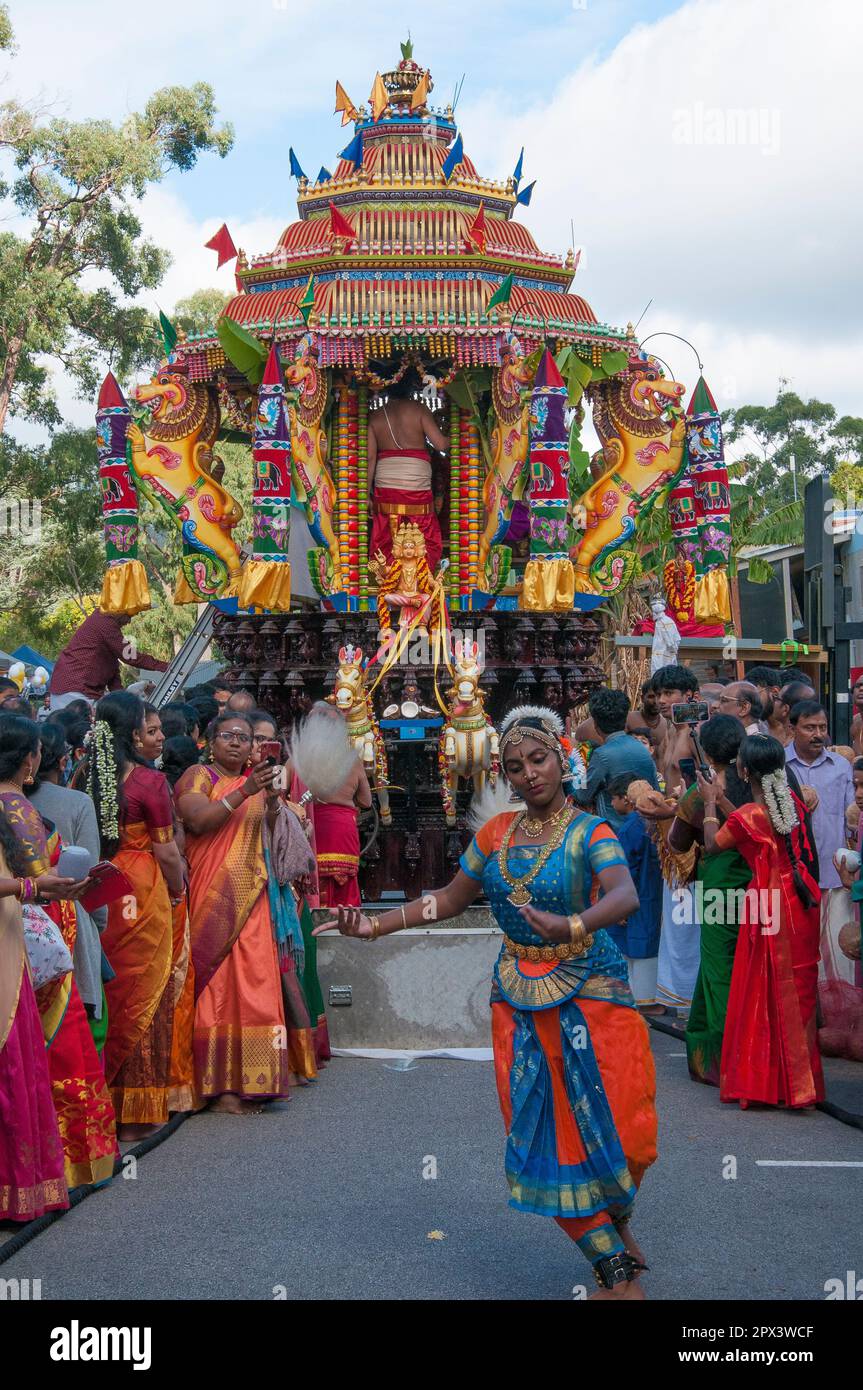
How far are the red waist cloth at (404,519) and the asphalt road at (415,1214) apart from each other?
7.91m

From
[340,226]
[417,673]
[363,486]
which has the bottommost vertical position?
[417,673]

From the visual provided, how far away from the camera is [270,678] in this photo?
12.5m

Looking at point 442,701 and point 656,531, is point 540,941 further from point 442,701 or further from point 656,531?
point 656,531

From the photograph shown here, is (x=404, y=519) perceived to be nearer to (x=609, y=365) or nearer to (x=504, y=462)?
(x=504, y=462)

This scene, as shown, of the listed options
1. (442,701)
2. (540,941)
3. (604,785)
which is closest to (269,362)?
(442,701)

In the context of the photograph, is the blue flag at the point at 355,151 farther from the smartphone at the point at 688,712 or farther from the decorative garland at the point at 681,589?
the smartphone at the point at 688,712

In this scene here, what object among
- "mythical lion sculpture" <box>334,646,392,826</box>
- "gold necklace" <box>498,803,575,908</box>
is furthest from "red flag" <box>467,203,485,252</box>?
"gold necklace" <box>498,803,575,908</box>

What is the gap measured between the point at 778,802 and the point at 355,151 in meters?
10.2

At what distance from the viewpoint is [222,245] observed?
14.6m

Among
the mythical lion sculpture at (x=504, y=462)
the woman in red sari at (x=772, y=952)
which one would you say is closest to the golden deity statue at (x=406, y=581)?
the mythical lion sculpture at (x=504, y=462)

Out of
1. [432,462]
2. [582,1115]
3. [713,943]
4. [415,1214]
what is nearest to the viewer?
[582,1115]

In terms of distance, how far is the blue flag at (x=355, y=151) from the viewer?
14.5 m

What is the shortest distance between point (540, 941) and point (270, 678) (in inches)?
339

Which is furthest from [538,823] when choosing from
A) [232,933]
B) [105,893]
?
[232,933]
